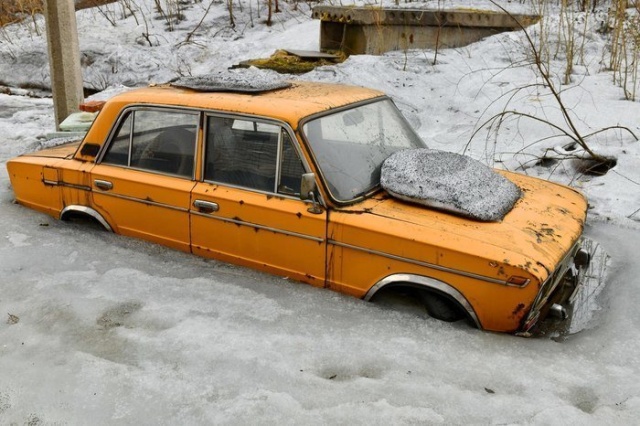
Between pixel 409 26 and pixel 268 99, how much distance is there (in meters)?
6.23

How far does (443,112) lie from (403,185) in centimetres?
442

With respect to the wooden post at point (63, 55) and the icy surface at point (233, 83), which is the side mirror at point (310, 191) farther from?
the wooden post at point (63, 55)

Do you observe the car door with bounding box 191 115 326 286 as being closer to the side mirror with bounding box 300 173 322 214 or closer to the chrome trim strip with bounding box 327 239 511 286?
the side mirror with bounding box 300 173 322 214

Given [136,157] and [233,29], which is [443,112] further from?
[233,29]

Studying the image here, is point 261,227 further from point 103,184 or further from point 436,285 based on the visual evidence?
point 103,184

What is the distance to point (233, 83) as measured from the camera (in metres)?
4.46

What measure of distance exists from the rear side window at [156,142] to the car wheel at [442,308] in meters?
1.93

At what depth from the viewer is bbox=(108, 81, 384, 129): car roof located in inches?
156

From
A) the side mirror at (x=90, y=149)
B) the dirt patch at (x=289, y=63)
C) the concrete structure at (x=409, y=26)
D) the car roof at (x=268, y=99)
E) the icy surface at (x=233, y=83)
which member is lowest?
the side mirror at (x=90, y=149)

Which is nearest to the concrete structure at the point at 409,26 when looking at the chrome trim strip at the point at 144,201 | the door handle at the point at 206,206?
the chrome trim strip at the point at 144,201

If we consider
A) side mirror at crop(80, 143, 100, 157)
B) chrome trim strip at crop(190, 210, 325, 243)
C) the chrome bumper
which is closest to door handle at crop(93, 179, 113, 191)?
side mirror at crop(80, 143, 100, 157)

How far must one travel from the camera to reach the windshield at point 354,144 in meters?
3.89

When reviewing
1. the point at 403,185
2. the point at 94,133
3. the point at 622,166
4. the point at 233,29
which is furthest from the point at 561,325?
the point at 233,29

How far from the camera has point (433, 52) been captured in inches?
375
